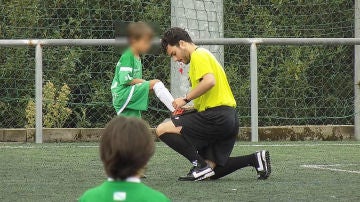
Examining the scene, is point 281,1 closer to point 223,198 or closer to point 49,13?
point 49,13

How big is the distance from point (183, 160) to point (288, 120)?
4.37 m

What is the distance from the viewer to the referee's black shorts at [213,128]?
887 cm

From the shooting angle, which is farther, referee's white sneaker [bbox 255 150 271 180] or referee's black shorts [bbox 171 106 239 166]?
referee's white sneaker [bbox 255 150 271 180]

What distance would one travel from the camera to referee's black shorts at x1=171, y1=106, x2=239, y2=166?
349 inches

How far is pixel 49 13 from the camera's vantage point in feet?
48.0

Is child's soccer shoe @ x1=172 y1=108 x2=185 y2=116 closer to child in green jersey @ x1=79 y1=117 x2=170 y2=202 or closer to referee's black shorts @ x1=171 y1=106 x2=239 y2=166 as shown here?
referee's black shorts @ x1=171 y1=106 x2=239 y2=166

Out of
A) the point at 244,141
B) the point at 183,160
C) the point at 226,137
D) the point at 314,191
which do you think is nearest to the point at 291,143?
the point at 244,141

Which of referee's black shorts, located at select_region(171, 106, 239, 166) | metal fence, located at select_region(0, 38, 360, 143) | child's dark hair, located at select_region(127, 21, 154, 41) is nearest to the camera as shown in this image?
referee's black shorts, located at select_region(171, 106, 239, 166)

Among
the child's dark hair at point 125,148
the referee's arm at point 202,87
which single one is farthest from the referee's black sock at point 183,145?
the child's dark hair at point 125,148

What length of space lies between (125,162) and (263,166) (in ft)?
17.5

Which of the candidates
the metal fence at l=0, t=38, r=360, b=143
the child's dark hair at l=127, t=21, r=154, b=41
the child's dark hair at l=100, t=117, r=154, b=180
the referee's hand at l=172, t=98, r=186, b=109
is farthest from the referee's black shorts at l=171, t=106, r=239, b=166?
the child's dark hair at l=100, t=117, r=154, b=180

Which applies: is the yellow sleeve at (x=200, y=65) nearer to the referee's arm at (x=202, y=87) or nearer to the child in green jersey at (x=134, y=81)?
the referee's arm at (x=202, y=87)

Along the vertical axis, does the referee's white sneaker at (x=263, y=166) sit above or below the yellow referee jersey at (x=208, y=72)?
below

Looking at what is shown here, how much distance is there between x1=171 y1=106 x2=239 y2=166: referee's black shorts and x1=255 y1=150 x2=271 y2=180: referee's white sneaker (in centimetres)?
25
